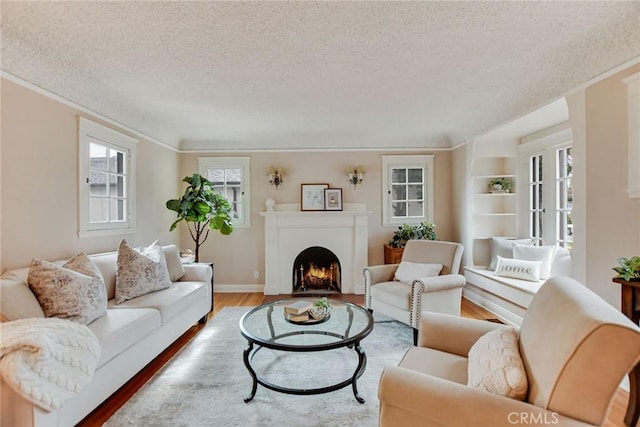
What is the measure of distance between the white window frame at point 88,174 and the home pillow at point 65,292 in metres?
0.87

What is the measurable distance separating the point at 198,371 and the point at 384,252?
3216 millimetres

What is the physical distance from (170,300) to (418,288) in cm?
229

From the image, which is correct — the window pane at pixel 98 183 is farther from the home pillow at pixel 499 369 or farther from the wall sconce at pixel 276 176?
the home pillow at pixel 499 369

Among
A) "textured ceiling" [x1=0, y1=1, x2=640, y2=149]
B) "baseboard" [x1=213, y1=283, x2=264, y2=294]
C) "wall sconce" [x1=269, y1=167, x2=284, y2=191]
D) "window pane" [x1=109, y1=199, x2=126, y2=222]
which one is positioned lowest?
"baseboard" [x1=213, y1=283, x2=264, y2=294]

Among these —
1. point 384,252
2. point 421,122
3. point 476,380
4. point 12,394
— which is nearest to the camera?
point 476,380

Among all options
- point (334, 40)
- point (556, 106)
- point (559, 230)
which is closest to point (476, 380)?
point (334, 40)

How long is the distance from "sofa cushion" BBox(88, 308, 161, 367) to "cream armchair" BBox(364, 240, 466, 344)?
2.15 meters

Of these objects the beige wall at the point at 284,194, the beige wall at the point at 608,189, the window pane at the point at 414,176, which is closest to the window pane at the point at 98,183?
the beige wall at the point at 284,194

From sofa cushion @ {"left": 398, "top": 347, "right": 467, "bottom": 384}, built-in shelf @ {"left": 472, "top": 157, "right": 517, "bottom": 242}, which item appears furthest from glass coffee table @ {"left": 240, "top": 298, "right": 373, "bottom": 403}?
built-in shelf @ {"left": 472, "top": 157, "right": 517, "bottom": 242}

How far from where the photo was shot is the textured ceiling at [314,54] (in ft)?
5.83

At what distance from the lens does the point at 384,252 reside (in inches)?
190

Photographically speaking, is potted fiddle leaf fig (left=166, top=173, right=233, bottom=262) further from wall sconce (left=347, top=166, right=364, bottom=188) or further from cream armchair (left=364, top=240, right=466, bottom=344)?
cream armchair (left=364, top=240, right=466, bottom=344)

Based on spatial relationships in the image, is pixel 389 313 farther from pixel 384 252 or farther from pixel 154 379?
pixel 154 379

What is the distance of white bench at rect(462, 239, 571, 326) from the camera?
10.6 ft
